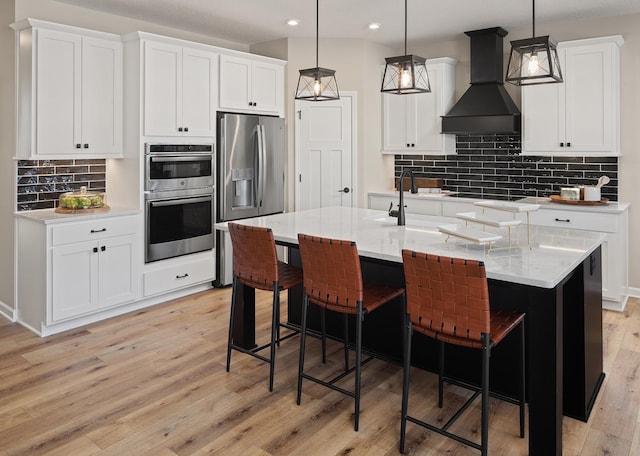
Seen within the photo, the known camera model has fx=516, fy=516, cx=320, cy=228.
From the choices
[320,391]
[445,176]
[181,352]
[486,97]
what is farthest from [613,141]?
[181,352]

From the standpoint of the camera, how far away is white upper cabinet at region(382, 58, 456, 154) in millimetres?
5637

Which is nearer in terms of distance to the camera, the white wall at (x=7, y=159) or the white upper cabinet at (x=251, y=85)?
the white wall at (x=7, y=159)

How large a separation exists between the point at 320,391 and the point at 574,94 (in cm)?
366

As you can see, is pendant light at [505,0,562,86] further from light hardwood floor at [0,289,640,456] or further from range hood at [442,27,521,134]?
range hood at [442,27,521,134]

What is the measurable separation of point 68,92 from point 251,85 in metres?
1.81

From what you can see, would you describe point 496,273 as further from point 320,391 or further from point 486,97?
point 486,97

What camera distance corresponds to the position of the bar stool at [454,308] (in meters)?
2.16

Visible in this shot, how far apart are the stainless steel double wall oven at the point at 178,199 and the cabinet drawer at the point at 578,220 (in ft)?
10.2

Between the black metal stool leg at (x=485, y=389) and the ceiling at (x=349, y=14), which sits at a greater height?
the ceiling at (x=349, y=14)

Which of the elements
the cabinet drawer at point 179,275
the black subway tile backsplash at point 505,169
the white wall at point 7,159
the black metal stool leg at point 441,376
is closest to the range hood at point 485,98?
the black subway tile backsplash at point 505,169

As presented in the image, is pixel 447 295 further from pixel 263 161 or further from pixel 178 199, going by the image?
pixel 263 161

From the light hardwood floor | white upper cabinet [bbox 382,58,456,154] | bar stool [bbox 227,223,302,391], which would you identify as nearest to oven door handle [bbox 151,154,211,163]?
the light hardwood floor

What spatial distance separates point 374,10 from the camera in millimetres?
4691

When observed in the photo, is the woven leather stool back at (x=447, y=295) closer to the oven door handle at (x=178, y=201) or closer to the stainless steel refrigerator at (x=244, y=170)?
the oven door handle at (x=178, y=201)
